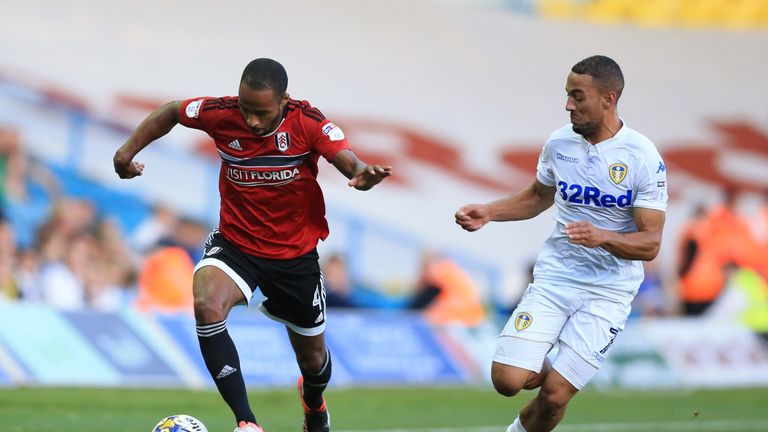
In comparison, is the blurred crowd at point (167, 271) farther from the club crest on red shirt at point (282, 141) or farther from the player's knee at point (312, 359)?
the club crest on red shirt at point (282, 141)

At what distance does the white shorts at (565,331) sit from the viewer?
28.4 feet

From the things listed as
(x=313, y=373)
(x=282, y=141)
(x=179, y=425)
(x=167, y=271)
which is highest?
(x=282, y=141)

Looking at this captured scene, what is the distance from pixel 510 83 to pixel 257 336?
13.4 m

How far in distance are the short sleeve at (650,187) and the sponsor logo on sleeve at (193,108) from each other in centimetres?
300

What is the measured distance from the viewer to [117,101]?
23156mm

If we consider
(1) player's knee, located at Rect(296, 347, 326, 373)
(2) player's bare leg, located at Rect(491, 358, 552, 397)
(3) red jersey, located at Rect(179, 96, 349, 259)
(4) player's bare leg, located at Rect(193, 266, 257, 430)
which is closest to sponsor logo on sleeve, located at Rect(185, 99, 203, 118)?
(3) red jersey, located at Rect(179, 96, 349, 259)

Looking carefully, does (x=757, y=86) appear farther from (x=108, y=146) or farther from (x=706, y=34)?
(x=108, y=146)

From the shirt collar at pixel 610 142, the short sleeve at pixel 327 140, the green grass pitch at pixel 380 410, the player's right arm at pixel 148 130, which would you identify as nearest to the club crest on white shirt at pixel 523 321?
the shirt collar at pixel 610 142

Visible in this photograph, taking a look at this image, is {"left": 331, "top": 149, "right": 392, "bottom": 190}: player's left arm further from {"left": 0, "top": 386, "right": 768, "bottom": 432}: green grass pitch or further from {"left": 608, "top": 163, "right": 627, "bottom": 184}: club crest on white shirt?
{"left": 0, "top": 386, "right": 768, "bottom": 432}: green grass pitch

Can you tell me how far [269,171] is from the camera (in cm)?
876

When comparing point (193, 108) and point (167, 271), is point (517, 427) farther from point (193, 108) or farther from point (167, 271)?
point (167, 271)

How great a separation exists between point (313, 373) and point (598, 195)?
2499mm

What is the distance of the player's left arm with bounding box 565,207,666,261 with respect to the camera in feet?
26.0

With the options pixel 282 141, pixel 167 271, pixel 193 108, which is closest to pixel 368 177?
pixel 282 141
